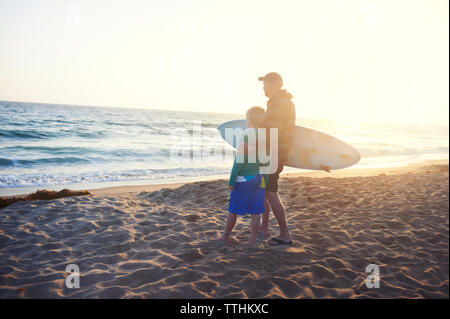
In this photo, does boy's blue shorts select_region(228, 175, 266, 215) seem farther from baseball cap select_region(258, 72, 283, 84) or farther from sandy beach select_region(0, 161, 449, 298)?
baseball cap select_region(258, 72, 283, 84)

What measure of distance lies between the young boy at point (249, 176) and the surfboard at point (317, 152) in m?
1.46

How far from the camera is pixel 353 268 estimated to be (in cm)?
301

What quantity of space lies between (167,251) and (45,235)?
1.60 metres

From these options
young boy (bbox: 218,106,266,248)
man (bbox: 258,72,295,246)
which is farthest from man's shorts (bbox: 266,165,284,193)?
young boy (bbox: 218,106,266,248)

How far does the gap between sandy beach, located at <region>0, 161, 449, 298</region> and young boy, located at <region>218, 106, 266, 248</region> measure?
54 cm

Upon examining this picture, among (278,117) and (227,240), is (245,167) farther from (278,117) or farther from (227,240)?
(227,240)

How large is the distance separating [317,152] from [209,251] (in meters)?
2.50

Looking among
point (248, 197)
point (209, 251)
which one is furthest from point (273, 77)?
point (209, 251)

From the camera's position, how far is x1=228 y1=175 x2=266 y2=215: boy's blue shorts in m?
3.12
